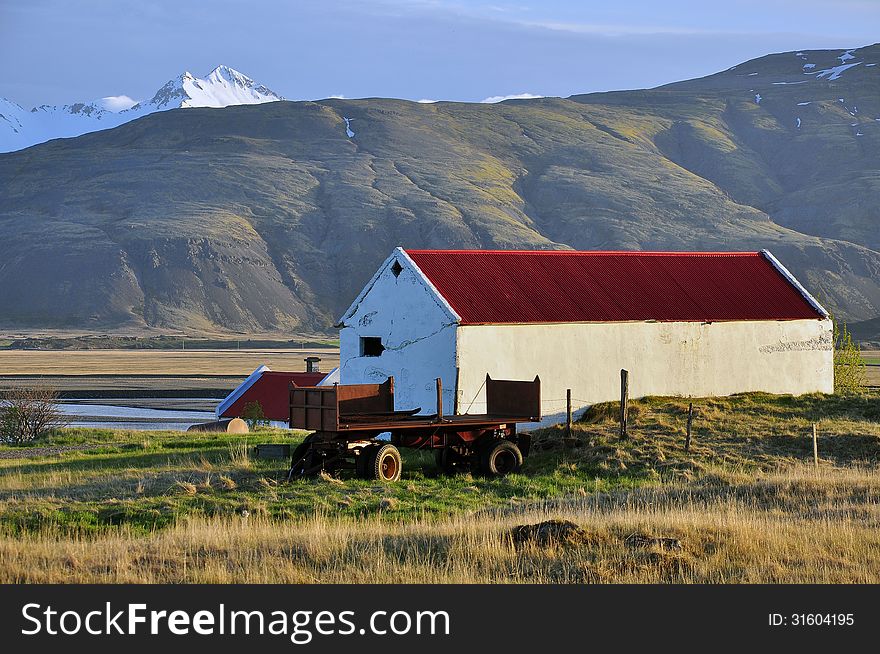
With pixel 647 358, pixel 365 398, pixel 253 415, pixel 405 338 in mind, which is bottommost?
pixel 253 415

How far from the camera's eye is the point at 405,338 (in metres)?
33.2

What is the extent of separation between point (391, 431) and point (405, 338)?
7507 mm

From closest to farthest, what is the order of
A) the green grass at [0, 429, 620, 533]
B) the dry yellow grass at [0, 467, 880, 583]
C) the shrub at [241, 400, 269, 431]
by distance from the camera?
the dry yellow grass at [0, 467, 880, 583] < the green grass at [0, 429, 620, 533] < the shrub at [241, 400, 269, 431]

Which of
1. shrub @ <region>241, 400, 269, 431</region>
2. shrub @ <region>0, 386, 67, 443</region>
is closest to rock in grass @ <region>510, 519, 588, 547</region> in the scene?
shrub @ <region>0, 386, 67, 443</region>

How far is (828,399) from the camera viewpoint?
37656mm

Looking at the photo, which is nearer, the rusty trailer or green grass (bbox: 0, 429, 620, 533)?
green grass (bbox: 0, 429, 620, 533)

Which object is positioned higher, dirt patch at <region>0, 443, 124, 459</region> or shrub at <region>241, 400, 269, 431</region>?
shrub at <region>241, 400, 269, 431</region>

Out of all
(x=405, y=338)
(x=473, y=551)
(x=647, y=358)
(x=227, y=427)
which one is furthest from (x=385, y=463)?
(x=227, y=427)

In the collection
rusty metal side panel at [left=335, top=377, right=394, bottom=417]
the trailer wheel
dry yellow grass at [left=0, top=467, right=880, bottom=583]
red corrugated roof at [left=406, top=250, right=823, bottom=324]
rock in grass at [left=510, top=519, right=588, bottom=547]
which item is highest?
red corrugated roof at [left=406, top=250, right=823, bottom=324]

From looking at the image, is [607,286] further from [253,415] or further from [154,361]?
[154,361]

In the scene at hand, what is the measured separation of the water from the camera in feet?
194

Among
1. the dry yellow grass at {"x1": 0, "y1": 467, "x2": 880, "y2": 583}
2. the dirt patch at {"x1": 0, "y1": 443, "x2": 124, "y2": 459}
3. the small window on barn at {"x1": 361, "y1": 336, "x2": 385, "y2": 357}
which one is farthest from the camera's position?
the small window on barn at {"x1": 361, "y1": 336, "x2": 385, "y2": 357}

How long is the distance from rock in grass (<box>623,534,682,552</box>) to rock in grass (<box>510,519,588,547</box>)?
61 centimetres

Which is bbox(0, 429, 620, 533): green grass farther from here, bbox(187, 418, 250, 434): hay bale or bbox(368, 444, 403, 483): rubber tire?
bbox(187, 418, 250, 434): hay bale
